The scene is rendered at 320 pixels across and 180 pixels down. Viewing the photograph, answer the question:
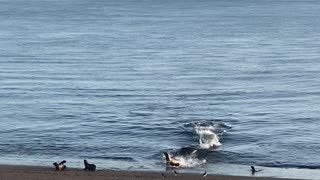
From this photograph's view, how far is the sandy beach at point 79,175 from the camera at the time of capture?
3906 centimetres

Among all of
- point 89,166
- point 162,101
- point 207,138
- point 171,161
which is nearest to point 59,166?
point 89,166

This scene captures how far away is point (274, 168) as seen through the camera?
45.0 metres

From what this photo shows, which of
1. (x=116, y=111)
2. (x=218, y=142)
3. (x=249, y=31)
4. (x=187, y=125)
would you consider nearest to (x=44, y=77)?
(x=116, y=111)

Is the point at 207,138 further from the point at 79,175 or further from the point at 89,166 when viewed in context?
the point at 79,175

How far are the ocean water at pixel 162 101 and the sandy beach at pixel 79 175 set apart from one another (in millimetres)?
2408

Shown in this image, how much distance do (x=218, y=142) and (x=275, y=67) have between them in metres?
38.0

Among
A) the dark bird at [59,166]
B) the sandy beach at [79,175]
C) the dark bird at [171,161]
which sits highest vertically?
the dark bird at [171,161]

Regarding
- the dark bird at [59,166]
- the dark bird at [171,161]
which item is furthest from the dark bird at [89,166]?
the dark bird at [171,161]

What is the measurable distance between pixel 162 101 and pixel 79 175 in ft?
88.9

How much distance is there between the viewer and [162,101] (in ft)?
219

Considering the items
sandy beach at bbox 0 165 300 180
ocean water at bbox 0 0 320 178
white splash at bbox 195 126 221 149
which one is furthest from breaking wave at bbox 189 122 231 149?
sandy beach at bbox 0 165 300 180

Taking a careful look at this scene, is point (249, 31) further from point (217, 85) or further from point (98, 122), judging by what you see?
point (98, 122)

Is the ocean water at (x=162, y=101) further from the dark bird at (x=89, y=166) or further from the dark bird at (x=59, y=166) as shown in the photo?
the dark bird at (x=59, y=166)

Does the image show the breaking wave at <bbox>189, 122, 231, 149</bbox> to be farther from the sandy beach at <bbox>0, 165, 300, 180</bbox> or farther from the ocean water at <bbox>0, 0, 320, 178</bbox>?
the sandy beach at <bbox>0, 165, 300, 180</bbox>
